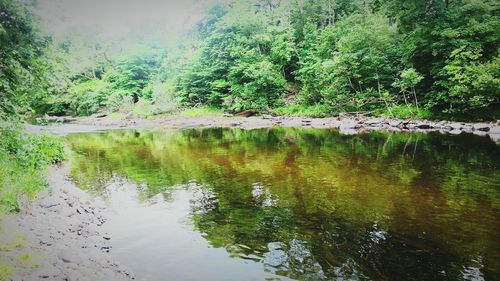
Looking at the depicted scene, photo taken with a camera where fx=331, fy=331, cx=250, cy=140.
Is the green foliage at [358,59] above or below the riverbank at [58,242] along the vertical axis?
above

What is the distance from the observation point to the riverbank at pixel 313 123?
2889 cm

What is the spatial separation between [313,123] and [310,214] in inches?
1218

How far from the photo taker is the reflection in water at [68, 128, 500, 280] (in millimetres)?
7504

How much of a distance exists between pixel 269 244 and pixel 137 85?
220 ft

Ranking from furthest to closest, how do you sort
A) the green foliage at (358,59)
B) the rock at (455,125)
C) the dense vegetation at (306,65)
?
the green foliage at (358,59), the rock at (455,125), the dense vegetation at (306,65)

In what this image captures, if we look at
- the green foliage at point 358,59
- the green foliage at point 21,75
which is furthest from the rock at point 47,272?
the green foliage at point 358,59

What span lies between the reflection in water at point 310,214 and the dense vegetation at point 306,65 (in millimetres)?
5172

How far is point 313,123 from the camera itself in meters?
40.7

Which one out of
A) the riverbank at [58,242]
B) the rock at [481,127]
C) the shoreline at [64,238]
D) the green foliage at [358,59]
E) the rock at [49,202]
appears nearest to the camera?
the riverbank at [58,242]

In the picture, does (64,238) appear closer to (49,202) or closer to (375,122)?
(49,202)

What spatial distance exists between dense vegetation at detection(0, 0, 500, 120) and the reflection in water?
5.17 meters

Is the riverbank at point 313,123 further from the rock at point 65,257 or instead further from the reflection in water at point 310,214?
the rock at point 65,257

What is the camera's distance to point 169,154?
23109 millimetres

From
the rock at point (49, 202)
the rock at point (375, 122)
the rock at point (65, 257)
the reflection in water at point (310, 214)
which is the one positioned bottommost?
the reflection in water at point (310, 214)
